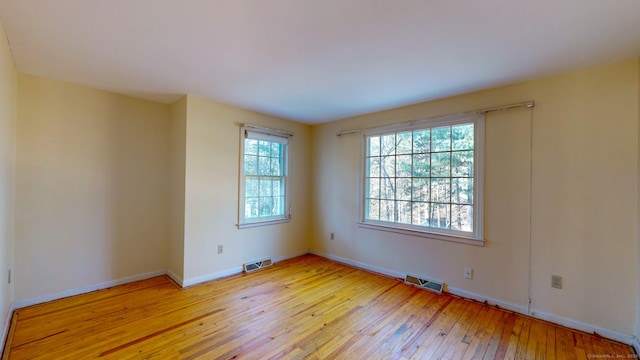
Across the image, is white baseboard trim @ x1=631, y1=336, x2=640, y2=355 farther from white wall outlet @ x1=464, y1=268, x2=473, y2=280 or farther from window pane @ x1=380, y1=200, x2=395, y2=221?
window pane @ x1=380, y1=200, x2=395, y2=221

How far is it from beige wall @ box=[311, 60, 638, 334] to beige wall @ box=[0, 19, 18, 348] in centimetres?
403

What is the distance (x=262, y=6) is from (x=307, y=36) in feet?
1.35

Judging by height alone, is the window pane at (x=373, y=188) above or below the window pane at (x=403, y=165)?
below

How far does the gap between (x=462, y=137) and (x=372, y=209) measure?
1.58 m

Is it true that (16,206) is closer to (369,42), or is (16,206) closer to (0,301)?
(0,301)

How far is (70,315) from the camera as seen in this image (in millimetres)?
2549

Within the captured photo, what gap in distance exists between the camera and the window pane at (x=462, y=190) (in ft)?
10.2

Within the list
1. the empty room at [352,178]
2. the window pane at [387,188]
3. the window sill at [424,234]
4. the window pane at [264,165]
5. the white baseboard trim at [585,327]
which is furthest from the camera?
the window pane at [264,165]

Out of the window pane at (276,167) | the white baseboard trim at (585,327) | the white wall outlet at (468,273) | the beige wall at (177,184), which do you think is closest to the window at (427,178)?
the white wall outlet at (468,273)

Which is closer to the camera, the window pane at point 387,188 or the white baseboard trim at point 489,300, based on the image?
the white baseboard trim at point 489,300

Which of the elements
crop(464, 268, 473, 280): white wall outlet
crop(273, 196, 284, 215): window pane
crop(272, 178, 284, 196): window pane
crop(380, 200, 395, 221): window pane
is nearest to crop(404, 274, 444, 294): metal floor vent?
crop(464, 268, 473, 280): white wall outlet

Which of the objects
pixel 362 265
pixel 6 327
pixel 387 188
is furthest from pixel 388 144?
pixel 6 327

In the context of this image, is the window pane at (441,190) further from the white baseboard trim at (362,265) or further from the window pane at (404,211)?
the white baseboard trim at (362,265)

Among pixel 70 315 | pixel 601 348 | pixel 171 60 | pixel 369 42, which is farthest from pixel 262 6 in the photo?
pixel 601 348
